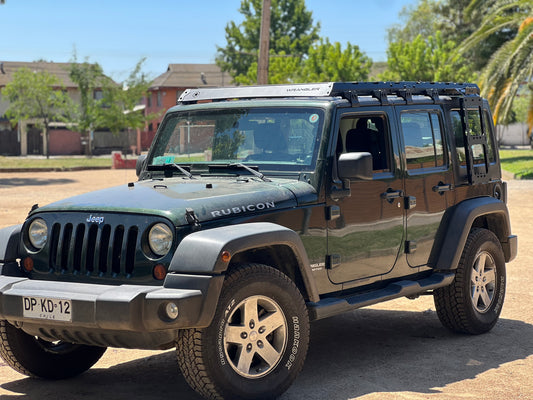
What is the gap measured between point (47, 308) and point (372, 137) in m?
2.77

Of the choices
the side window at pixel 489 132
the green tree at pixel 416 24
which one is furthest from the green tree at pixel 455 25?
the side window at pixel 489 132

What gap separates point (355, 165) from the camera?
6.06m

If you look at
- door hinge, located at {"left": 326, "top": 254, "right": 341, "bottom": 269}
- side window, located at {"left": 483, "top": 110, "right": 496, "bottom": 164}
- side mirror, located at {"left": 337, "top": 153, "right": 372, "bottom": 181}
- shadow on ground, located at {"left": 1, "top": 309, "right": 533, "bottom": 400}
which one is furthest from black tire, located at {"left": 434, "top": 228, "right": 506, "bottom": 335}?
side mirror, located at {"left": 337, "top": 153, "right": 372, "bottom": 181}

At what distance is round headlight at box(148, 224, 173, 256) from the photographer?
532 cm

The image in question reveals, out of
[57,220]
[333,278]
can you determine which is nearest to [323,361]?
[333,278]

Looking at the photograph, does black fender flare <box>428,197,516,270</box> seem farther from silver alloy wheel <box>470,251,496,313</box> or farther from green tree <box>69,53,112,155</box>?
green tree <box>69,53,112,155</box>

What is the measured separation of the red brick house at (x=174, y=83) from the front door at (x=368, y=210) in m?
71.6

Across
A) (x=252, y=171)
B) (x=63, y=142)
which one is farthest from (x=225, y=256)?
(x=63, y=142)

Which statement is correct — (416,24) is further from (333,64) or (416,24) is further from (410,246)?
(410,246)

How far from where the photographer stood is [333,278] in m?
6.29

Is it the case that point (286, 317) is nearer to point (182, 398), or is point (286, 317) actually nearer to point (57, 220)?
point (182, 398)

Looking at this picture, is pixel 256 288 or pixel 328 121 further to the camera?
Result: pixel 328 121

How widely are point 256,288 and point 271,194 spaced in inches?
28.2

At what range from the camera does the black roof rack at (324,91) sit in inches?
259
